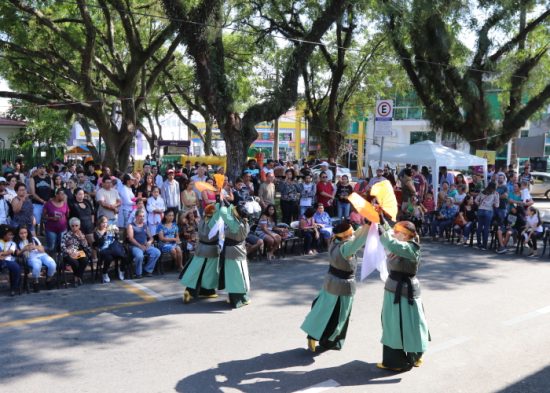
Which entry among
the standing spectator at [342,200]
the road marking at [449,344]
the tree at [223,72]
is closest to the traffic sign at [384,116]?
the standing spectator at [342,200]

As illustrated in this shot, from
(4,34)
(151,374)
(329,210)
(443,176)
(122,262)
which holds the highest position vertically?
(4,34)

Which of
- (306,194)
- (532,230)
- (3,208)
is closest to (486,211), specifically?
(532,230)

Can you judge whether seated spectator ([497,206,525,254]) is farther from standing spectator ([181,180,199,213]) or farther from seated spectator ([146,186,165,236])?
seated spectator ([146,186,165,236])

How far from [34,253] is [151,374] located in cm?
389

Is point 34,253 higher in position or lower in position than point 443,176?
lower

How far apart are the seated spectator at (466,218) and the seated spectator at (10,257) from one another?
1001cm

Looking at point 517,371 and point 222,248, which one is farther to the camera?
point 222,248

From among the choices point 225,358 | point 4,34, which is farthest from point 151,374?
point 4,34

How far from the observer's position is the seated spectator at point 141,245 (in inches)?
356

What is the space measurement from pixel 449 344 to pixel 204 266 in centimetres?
349

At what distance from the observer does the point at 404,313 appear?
5.37 m

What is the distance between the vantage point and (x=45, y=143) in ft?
143

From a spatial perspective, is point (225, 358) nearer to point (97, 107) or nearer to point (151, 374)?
point (151, 374)

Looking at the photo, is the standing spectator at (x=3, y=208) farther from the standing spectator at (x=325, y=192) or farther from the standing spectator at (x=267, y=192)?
the standing spectator at (x=325, y=192)
